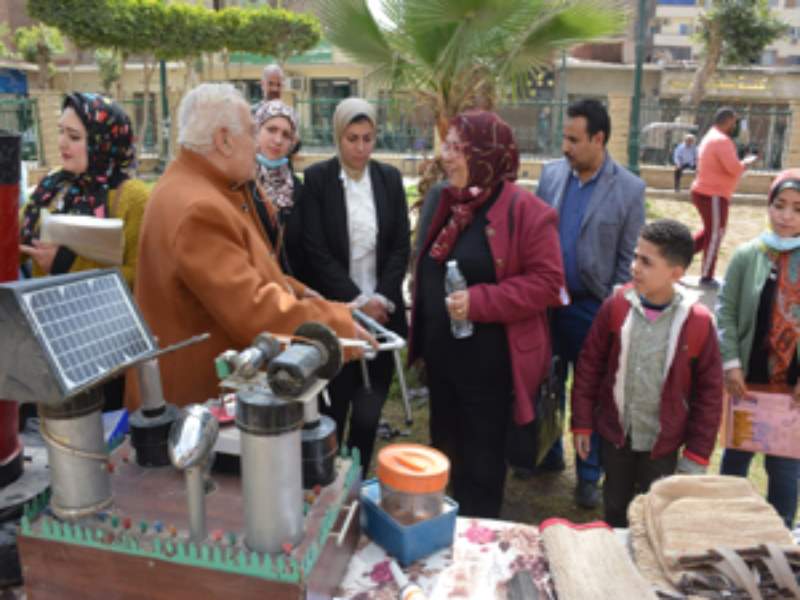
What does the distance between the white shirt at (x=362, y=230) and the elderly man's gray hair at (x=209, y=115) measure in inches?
48.7

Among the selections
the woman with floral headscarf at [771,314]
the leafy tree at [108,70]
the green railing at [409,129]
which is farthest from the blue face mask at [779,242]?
the leafy tree at [108,70]

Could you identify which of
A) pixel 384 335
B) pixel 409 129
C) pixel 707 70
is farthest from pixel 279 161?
pixel 707 70

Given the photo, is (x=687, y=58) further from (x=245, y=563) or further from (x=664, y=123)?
(x=245, y=563)

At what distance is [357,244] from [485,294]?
971 mm

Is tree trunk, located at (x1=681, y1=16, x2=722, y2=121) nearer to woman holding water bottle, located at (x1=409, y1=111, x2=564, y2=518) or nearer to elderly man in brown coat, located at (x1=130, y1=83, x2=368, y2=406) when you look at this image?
woman holding water bottle, located at (x1=409, y1=111, x2=564, y2=518)

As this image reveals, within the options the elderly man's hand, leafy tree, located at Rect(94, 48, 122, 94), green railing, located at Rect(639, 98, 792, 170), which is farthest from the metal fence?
leafy tree, located at Rect(94, 48, 122, 94)

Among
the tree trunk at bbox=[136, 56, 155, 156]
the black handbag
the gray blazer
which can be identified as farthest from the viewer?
the tree trunk at bbox=[136, 56, 155, 156]

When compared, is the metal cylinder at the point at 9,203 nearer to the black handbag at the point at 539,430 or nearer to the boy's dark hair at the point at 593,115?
the black handbag at the point at 539,430

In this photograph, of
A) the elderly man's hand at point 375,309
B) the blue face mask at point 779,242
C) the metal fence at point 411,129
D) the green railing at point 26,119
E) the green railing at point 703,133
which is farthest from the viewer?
the green railing at point 703,133

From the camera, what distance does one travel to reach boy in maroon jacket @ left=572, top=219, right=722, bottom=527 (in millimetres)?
2336

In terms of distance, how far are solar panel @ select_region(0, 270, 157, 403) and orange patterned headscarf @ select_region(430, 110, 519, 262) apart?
132cm

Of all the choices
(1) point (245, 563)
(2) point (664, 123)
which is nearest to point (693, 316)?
→ (1) point (245, 563)

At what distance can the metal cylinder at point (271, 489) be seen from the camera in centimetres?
113

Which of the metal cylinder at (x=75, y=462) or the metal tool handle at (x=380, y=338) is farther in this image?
the metal tool handle at (x=380, y=338)
